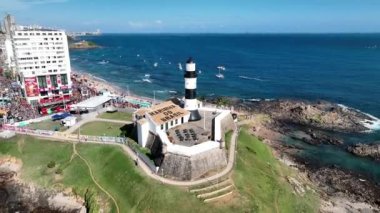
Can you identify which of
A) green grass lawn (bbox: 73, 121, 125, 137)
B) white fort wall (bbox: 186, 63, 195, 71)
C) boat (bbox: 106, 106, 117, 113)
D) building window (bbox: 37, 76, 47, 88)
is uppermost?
white fort wall (bbox: 186, 63, 195, 71)

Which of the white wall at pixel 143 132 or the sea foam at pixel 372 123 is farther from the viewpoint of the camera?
the sea foam at pixel 372 123

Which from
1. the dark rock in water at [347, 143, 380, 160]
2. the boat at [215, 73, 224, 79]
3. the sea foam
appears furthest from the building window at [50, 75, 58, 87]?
the sea foam

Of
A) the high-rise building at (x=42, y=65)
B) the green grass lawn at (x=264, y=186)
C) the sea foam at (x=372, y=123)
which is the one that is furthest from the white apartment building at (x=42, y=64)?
the sea foam at (x=372, y=123)

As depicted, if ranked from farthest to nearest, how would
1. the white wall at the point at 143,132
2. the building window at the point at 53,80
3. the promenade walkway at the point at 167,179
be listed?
the building window at the point at 53,80 < the white wall at the point at 143,132 < the promenade walkway at the point at 167,179

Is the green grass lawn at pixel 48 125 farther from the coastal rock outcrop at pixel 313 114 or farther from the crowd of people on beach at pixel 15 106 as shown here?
the coastal rock outcrop at pixel 313 114

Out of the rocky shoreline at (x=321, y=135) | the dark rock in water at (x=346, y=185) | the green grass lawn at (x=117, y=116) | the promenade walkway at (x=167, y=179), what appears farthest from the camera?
the green grass lawn at (x=117, y=116)

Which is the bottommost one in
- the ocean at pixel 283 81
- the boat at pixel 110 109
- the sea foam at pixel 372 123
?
the sea foam at pixel 372 123

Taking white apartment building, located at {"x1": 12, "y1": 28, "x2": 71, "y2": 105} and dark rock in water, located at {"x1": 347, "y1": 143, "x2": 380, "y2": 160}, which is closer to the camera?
dark rock in water, located at {"x1": 347, "y1": 143, "x2": 380, "y2": 160}

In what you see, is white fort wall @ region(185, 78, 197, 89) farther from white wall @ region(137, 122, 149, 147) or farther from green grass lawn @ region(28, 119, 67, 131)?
green grass lawn @ region(28, 119, 67, 131)
